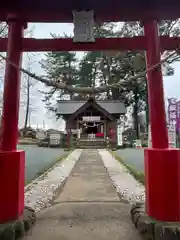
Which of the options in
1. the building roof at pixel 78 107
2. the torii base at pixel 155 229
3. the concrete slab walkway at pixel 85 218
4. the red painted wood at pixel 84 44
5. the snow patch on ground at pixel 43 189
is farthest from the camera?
the building roof at pixel 78 107

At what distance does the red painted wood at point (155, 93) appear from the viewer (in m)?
3.08

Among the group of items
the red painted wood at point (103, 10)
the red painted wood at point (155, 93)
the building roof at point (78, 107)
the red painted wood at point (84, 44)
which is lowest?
the red painted wood at point (155, 93)

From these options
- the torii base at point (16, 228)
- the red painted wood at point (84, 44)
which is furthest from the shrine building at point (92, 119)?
the red painted wood at point (84, 44)

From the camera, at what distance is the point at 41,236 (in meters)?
3.07

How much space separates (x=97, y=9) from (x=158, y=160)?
2.11 metres

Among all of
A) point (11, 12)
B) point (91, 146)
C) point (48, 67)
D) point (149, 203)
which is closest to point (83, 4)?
point (11, 12)

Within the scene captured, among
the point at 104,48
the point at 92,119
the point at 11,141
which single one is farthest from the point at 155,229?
the point at 92,119

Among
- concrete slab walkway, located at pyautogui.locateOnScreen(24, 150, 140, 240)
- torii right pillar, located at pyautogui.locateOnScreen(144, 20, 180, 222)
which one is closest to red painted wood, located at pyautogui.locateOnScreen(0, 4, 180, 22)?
torii right pillar, located at pyautogui.locateOnScreen(144, 20, 180, 222)

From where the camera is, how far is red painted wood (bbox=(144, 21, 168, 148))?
3.08m

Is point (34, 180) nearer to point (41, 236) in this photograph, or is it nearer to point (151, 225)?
point (41, 236)

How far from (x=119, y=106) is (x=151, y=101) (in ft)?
77.2

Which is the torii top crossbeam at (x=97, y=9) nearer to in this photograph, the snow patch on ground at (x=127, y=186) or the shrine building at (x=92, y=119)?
the snow patch on ground at (x=127, y=186)

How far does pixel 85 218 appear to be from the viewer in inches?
147

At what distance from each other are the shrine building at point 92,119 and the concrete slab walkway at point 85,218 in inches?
676
